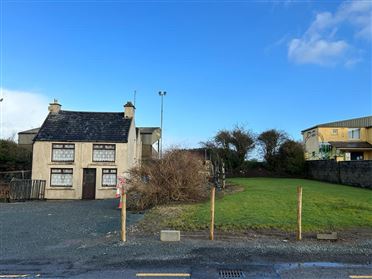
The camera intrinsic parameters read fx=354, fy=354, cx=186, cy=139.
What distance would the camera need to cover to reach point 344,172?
30.7 metres

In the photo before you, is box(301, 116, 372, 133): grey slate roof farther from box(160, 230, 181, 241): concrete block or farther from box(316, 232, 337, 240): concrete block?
box(160, 230, 181, 241): concrete block

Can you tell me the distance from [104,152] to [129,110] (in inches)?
186

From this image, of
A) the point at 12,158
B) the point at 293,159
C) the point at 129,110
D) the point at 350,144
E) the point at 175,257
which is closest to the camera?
the point at 175,257

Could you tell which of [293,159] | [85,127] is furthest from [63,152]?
[293,159]

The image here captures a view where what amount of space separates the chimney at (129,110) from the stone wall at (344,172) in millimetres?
19255

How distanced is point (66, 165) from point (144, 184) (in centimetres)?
1356

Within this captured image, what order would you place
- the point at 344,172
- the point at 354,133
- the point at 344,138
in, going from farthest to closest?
the point at 344,138
the point at 354,133
the point at 344,172

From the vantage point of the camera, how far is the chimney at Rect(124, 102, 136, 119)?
105 feet

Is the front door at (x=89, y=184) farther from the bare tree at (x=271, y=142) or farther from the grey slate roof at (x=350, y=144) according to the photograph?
the grey slate roof at (x=350, y=144)

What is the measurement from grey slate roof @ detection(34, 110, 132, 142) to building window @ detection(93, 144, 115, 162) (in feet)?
1.66

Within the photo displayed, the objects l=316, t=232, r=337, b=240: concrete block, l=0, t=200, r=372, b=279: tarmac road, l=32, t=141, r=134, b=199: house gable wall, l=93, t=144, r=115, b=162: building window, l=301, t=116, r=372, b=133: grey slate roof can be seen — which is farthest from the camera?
l=301, t=116, r=372, b=133: grey slate roof

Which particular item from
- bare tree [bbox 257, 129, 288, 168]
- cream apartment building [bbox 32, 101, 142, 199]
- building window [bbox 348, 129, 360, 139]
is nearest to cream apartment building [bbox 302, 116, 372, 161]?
building window [bbox 348, 129, 360, 139]

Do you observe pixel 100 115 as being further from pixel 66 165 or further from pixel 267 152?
pixel 267 152

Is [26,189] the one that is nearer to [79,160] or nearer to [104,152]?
[79,160]
